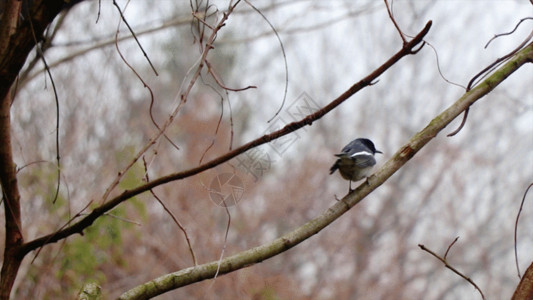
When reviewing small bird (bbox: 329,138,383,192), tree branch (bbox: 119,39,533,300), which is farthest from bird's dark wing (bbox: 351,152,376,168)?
tree branch (bbox: 119,39,533,300)

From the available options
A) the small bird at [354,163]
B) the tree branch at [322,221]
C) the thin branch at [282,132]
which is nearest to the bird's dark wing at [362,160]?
the small bird at [354,163]

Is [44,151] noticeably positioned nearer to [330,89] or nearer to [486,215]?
[330,89]

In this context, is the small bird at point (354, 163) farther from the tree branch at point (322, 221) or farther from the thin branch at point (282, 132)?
the thin branch at point (282, 132)

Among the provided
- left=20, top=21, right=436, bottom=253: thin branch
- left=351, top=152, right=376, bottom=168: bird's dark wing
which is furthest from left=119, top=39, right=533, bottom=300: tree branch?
left=351, top=152, right=376, bottom=168: bird's dark wing

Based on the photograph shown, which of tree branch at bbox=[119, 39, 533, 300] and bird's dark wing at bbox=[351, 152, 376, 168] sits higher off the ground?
bird's dark wing at bbox=[351, 152, 376, 168]

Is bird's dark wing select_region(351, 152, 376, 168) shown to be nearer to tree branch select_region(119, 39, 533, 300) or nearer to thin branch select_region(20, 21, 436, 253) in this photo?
tree branch select_region(119, 39, 533, 300)

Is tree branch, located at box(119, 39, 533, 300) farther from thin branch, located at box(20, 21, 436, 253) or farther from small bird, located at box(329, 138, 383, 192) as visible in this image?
small bird, located at box(329, 138, 383, 192)

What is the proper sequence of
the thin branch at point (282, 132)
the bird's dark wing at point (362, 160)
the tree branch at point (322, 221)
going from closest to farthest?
1. the thin branch at point (282, 132)
2. the tree branch at point (322, 221)
3. the bird's dark wing at point (362, 160)

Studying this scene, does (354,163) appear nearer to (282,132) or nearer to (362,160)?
(362,160)

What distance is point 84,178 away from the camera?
469cm

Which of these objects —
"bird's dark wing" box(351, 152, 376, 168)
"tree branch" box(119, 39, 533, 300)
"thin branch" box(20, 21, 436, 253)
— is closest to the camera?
"thin branch" box(20, 21, 436, 253)

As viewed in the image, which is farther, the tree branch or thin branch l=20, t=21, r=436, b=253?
the tree branch

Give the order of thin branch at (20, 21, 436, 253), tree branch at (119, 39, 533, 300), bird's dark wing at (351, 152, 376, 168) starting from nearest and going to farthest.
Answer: thin branch at (20, 21, 436, 253) → tree branch at (119, 39, 533, 300) → bird's dark wing at (351, 152, 376, 168)

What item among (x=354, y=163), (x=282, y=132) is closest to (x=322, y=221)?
(x=282, y=132)
